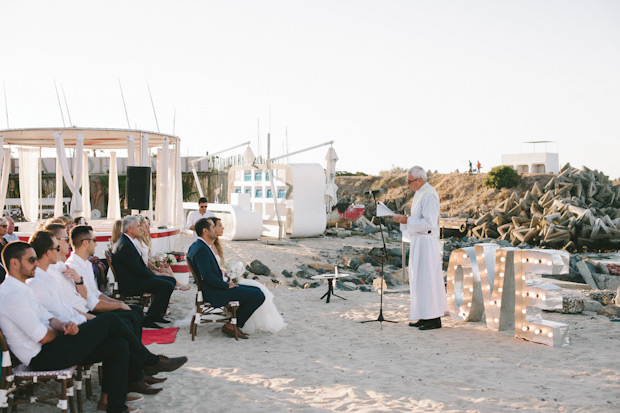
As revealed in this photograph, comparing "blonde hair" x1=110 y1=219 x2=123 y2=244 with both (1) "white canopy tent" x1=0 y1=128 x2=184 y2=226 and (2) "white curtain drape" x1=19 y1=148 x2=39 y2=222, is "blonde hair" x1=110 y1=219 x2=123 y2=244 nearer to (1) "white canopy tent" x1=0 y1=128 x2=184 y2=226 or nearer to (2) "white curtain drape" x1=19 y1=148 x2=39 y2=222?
(1) "white canopy tent" x1=0 y1=128 x2=184 y2=226

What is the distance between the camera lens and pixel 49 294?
4559 mm

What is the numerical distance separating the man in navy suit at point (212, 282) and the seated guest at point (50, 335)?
8.20ft

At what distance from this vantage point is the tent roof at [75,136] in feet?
46.9

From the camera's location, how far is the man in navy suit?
23.9 feet

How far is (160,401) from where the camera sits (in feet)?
16.4

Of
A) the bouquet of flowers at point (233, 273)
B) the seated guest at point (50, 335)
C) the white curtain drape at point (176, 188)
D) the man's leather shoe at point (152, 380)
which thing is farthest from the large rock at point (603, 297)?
the white curtain drape at point (176, 188)

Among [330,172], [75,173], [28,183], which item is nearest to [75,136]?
[75,173]

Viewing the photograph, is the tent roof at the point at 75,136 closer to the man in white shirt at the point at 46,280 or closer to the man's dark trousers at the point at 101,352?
the man in white shirt at the point at 46,280

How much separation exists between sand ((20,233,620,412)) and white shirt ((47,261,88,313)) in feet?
3.06

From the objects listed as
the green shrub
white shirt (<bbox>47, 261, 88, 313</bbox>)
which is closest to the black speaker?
white shirt (<bbox>47, 261, 88, 313</bbox>)

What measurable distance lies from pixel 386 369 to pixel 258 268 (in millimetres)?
9114

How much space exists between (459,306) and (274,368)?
361cm

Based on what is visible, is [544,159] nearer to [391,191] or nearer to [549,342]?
[391,191]

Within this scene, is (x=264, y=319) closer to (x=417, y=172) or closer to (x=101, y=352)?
(x=417, y=172)
